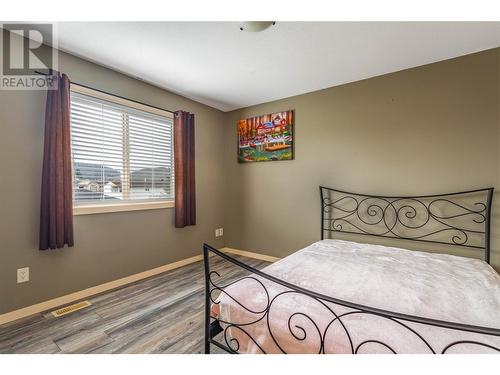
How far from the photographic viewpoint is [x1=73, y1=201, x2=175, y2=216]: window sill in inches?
94.8

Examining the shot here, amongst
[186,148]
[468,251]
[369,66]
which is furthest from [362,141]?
[186,148]

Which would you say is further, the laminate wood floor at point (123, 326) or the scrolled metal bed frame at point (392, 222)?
the laminate wood floor at point (123, 326)

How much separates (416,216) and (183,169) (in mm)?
2834

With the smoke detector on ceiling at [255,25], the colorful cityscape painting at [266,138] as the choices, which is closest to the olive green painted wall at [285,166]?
the colorful cityscape painting at [266,138]

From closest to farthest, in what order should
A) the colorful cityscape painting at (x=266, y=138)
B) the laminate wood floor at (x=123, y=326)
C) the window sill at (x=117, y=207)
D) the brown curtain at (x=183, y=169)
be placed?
the laminate wood floor at (x=123, y=326)
the window sill at (x=117, y=207)
the brown curtain at (x=183, y=169)
the colorful cityscape painting at (x=266, y=138)

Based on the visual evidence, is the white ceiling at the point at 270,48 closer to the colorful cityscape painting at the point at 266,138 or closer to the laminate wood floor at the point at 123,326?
the colorful cityscape painting at the point at 266,138

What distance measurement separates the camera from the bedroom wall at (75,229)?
1986 millimetres

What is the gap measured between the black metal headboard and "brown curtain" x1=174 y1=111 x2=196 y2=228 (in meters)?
1.81

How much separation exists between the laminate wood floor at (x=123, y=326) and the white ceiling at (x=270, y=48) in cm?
240

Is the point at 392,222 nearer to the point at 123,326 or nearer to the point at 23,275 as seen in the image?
the point at 123,326

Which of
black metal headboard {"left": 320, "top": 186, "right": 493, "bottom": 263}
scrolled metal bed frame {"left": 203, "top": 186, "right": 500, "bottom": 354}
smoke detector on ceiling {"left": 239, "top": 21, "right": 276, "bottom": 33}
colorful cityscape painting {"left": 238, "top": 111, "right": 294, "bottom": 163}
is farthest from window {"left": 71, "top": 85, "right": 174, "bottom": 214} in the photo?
black metal headboard {"left": 320, "top": 186, "right": 493, "bottom": 263}

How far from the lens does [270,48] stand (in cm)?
221

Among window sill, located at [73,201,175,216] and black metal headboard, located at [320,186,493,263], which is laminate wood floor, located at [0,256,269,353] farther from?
black metal headboard, located at [320,186,493,263]

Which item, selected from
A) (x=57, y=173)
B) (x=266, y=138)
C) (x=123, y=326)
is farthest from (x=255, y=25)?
(x=123, y=326)
